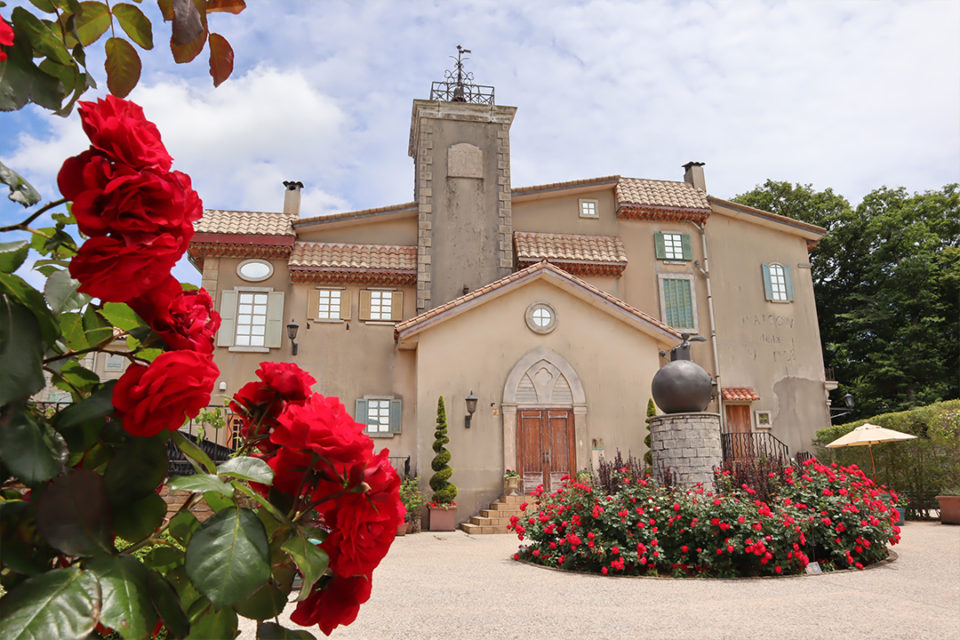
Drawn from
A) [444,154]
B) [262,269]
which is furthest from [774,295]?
[262,269]

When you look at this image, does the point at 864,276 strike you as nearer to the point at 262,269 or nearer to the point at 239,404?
the point at 262,269

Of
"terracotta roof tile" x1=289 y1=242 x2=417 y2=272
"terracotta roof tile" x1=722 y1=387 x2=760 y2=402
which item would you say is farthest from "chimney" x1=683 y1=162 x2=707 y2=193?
"terracotta roof tile" x1=289 y1=242 x2=417 y2=272

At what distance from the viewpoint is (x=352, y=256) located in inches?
713

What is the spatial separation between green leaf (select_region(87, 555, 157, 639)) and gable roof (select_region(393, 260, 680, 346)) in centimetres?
1532

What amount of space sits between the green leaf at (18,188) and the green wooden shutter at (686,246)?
66.9 feet

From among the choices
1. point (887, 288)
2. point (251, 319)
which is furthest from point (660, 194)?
point (887, 288)

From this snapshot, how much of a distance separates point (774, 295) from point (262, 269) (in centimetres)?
1563

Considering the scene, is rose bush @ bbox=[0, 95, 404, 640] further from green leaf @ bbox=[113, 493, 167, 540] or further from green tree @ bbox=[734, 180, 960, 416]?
green tree @ bbox=[734, 180, 960, 416]

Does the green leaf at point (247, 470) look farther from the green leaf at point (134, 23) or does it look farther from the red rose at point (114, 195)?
the green leaf at point (134, 23)

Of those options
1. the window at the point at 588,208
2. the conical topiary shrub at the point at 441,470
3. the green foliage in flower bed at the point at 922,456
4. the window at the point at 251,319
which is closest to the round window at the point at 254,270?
the window at the point at 251,319

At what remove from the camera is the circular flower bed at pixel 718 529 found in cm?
779

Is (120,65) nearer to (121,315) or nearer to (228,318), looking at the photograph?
(121,315)

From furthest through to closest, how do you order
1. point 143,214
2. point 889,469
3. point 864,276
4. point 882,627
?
1. point 864,276
2. point 889,469
3. point 882,627
4. point 143,214

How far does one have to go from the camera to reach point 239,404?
1.29m
